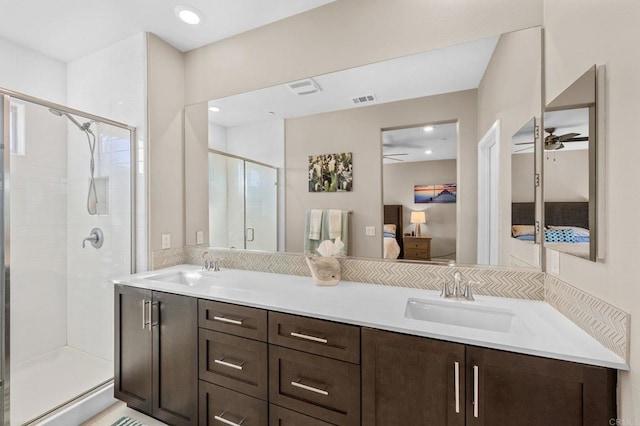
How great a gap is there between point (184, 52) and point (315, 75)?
1.34m

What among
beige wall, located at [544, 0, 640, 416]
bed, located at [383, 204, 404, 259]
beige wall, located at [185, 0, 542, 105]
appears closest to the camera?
beige wall, located at [544, 0, 640, 416]

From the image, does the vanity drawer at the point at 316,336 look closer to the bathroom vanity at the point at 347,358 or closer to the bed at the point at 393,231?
the bathroom vanity at the point at 347,358

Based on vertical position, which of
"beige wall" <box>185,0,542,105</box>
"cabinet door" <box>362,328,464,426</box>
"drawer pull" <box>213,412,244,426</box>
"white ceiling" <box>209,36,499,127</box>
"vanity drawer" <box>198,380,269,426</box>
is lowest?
"drawer pull" <box>213,412,244,426</box>

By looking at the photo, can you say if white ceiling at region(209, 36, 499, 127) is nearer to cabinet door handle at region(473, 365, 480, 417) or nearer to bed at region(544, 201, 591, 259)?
bed at region(544, 201, 591, 259)

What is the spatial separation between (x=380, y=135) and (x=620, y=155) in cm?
110

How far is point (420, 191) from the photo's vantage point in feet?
5.43

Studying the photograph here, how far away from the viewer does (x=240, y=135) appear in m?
2.23

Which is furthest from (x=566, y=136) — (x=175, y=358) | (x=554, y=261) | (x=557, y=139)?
(x=175, y=358)

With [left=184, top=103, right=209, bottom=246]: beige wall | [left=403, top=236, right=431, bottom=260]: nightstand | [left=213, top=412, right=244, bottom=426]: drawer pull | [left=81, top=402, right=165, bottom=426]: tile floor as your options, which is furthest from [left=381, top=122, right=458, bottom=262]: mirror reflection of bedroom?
[left=81, top=402, right=165, bottom=426]: tile floor

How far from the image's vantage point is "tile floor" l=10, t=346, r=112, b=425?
1755mm

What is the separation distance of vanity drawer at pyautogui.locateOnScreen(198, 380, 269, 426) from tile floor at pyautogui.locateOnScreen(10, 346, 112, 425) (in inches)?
42.9

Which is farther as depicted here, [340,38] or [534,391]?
[340,38]

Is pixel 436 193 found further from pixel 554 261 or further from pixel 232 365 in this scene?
pixel 232 365

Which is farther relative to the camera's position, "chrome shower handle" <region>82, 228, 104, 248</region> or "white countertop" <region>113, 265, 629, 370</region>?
"chrome shower handle" <region>82, 228, 104, 248</region>
